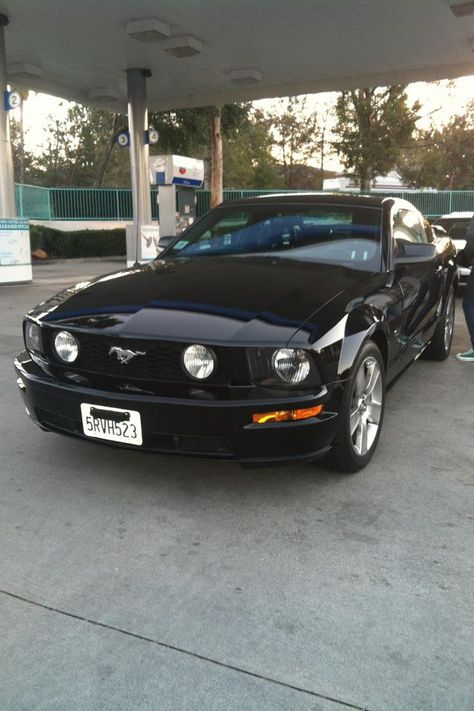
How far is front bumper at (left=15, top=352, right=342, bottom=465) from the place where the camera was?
2717 millimetres

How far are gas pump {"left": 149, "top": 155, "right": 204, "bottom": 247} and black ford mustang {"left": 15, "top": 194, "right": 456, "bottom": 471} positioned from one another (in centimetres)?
1098

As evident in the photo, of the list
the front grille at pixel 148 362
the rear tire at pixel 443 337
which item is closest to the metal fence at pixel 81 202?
the rear tire at pixel 443 337

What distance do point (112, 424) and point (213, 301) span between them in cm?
77

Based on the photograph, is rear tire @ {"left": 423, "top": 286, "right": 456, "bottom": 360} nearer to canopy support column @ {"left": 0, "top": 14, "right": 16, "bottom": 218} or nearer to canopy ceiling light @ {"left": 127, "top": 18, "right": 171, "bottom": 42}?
canopy ceiling light @ {"left": 127, "top": 18, "right": 171, "bottom": 42}

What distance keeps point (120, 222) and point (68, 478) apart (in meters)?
21.9

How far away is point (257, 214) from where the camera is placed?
4.41 meters

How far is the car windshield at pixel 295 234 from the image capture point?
393 cm

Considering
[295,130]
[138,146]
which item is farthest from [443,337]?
[295,130]

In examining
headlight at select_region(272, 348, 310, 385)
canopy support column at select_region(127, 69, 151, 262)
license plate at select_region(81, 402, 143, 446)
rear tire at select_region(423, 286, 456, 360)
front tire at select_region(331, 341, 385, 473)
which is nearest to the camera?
headlight at select_region(272, 348, 310, 385)

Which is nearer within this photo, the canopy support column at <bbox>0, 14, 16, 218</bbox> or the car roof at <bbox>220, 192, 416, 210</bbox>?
the car roof at <bbox>220, 192, 416, 210</bbox>

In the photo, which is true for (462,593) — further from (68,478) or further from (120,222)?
(120,222)

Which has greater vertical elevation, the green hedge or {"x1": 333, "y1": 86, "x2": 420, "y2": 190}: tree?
{"x1": 333, "y1": 86, "x2": 420, "y2": 190}: tree

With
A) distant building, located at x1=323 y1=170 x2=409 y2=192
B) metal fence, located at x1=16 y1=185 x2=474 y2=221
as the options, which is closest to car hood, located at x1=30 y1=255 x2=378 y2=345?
metal fence, located at x1=16 y1=185 x2=474 y2=221

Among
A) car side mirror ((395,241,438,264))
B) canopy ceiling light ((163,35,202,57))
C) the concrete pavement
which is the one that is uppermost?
canopy ceiling light ((163,35,202,57))
